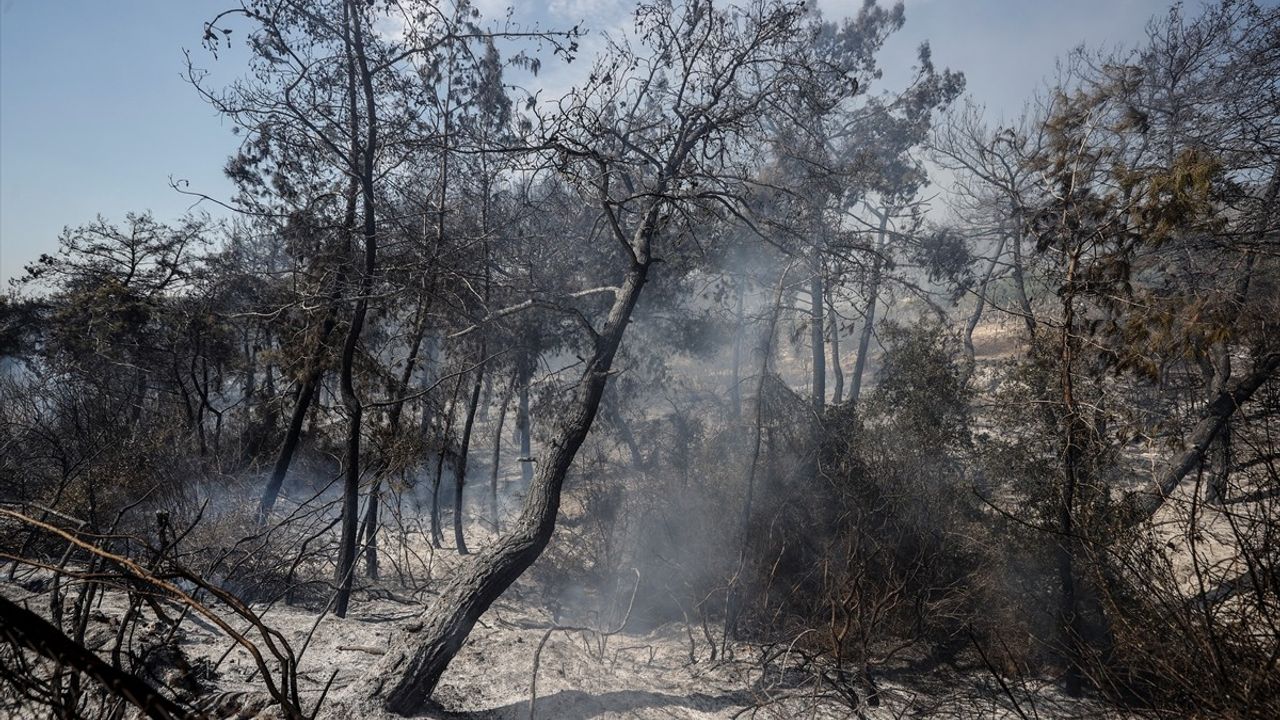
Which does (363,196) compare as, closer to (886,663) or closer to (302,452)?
(886,663)

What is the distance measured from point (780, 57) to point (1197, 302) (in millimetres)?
4630

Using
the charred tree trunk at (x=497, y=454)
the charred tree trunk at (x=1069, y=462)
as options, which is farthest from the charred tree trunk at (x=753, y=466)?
the charred tree trunk at (x=497, y=454)

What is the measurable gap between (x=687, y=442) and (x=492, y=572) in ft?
25.0

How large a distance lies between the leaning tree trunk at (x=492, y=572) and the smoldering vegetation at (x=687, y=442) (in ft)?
0.10

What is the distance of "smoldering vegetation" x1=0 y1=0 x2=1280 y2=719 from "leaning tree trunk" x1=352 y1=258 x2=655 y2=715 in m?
0.03

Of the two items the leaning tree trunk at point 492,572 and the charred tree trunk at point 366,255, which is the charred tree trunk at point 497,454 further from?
the leaning tree trunk at point 492,572

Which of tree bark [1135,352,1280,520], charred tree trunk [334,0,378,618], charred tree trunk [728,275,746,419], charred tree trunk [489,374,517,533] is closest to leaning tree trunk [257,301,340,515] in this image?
charred tree trunk [334,0,378,618]

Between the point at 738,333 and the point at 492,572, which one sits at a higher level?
the point at 738,333

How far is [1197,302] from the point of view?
6.09 meters

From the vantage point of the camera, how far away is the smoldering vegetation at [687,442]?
4.95 m

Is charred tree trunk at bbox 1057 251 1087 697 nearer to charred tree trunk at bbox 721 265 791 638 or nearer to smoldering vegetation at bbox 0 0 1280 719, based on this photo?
smoldering vegetation at bbox 0 0 1280 719

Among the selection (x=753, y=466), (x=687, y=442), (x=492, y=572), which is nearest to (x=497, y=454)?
(x=687, y=442)

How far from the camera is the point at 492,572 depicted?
5.47m

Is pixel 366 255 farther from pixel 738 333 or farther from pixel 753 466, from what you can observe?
pixel 738 333
